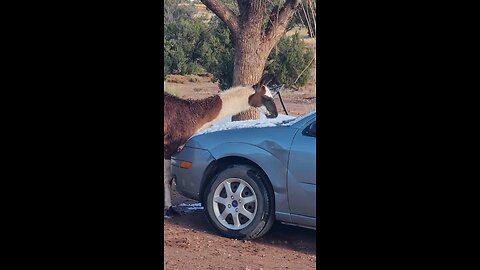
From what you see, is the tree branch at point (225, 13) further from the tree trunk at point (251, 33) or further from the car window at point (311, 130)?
the car window at point (311, 130)

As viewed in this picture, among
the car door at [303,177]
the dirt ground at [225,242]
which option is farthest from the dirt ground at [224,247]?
the car door at [303,177]

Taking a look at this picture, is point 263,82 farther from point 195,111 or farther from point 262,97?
point 195,111

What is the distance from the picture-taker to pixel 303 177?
443 centimetres

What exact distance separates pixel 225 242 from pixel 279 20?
4.70ft

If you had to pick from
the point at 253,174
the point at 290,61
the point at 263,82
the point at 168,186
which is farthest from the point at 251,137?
the point at 168,186

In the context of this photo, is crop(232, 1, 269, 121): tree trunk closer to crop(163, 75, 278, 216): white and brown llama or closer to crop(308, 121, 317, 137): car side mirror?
crop(163, 75, 278, 216): white and brown llama

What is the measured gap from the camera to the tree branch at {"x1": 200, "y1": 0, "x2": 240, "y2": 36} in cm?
464

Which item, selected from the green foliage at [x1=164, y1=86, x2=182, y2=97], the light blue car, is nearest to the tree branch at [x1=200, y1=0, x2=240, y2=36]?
the green foliage at [x1=164, y1=86, x2=182, y2=97]

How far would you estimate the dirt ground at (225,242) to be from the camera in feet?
14.6

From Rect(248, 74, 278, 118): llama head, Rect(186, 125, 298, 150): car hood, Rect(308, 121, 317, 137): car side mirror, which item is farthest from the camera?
Rect(248, 74, 278, 118): llama head

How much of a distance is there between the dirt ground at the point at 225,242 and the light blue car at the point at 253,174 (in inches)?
2.3

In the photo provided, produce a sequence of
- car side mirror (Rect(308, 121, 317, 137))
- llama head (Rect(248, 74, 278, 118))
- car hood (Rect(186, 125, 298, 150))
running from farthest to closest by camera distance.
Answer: llama head (Rect(248, 74, 278, 118)), car hood (Rect(186, 125, 298, 150)), car side mirror (Rect(308, 121, 317, 137))

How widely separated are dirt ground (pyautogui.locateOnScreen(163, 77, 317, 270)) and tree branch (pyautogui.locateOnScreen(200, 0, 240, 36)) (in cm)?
38
